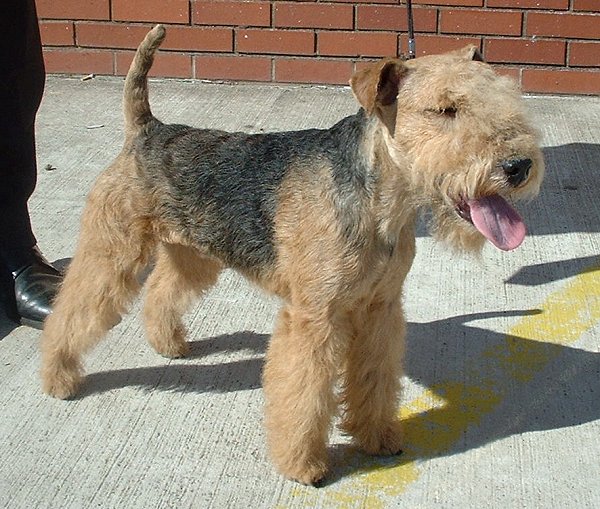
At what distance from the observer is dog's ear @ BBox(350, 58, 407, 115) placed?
10.6 ft

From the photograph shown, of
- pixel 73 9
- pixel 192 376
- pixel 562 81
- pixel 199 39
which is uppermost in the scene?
pixel 73 9

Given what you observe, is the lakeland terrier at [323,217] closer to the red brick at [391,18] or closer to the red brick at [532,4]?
the red brick at [391,18]

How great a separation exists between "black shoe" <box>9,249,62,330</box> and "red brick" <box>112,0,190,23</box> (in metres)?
3.34

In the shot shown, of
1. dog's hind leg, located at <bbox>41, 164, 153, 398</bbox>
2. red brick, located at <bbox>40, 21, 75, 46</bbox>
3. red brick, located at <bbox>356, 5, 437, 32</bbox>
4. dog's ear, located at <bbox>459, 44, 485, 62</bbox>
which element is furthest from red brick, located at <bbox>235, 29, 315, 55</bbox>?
dog's ear, located at <bbox>459, 44, 485, 62</bbox>

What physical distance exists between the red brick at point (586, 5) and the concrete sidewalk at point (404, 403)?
196 centimetres

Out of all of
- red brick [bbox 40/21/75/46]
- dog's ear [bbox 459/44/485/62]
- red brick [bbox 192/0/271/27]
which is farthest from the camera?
red brick [bbox 40/21/75/46]

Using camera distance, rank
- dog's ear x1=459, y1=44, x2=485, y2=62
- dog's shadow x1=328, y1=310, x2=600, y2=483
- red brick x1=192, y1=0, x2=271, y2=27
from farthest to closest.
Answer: red brick x1=192, y1=0, x2=271, y2=27
dog's shadow x1=328, y1=310, x2=600, y2=483
dog's ear x1=459, y1=44, x2=485, y2=62

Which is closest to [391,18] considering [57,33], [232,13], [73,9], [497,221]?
[232,13]

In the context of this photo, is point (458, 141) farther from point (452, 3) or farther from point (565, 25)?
point (565, 25)

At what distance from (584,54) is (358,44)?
1.72 metres

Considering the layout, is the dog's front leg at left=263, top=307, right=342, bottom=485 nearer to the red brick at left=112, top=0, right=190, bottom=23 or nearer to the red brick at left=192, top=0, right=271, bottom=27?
the red brick at left=192, top=0, right=271, bottom=27

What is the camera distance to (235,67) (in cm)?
775

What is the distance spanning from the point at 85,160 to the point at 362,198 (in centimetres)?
364

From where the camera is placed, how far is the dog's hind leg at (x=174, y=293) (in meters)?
4.36
